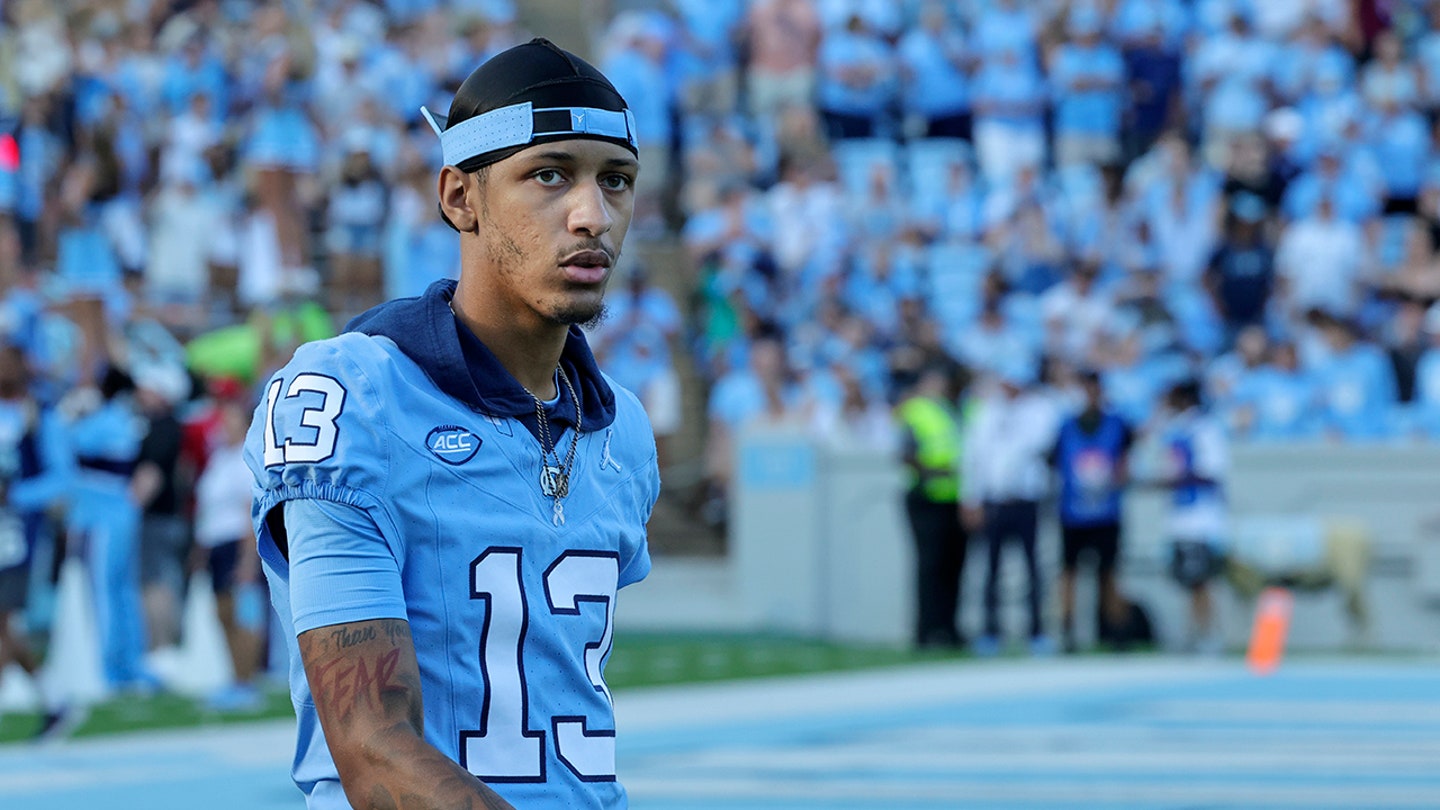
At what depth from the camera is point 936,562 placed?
16.6m

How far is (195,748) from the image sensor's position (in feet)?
34.0

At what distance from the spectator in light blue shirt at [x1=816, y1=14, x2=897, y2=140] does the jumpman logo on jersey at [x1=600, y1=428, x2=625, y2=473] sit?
18.0 meters

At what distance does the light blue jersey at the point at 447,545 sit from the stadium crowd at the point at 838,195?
476 inches

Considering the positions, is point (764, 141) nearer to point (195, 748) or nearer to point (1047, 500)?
point (1047, 500)

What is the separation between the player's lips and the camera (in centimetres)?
291

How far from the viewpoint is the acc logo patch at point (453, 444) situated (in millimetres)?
2830

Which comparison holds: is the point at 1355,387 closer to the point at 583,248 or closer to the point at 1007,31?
the point at 1007,31

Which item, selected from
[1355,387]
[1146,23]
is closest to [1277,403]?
[1355,387]

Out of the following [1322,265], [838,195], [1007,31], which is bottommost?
[1322,265]

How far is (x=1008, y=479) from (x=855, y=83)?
580 centimetres

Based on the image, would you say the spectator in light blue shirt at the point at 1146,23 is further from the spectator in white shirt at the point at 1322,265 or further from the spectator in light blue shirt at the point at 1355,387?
the spectator in light blue shirt at the point at 1355,387

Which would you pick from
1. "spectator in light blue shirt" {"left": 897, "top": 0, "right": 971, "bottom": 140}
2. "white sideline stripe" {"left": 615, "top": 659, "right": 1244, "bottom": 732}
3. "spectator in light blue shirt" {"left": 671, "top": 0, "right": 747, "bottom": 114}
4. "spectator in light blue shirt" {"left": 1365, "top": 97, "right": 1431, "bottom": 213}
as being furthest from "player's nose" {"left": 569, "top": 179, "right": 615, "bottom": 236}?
"spectator in light blue shirt" {"left": 671, "top": 0, "right": 747, "bottom": 114}

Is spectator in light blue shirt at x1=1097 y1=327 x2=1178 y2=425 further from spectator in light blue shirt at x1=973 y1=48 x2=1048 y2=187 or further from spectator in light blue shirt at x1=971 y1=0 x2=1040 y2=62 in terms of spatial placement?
spectator in light blue shirt at x1=971 y1=0 x2=1040 y2=62

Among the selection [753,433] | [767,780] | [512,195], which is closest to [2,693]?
[767,780]
